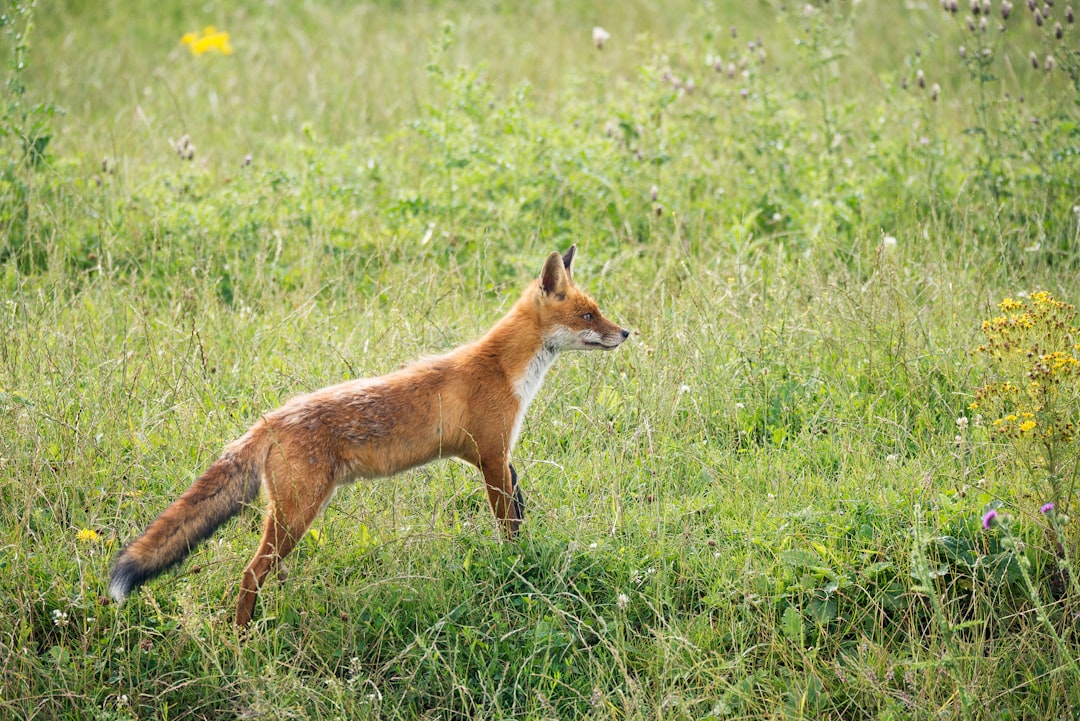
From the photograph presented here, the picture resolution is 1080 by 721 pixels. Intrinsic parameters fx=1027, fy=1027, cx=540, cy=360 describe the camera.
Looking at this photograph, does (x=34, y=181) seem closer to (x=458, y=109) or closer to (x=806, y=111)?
(x=458, y=109)

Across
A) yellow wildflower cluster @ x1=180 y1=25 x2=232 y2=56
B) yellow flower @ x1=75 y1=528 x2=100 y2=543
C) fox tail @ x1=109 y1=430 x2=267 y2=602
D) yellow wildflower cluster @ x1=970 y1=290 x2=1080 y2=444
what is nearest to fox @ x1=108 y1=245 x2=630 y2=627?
fox tail @ x1=109 y1=430 x2=267 y2=602

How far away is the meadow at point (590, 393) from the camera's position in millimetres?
4340

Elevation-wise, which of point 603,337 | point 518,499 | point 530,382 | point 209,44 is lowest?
point 518,499

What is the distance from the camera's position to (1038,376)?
435 centimetres

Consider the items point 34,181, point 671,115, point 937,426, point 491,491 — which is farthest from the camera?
point 671,115

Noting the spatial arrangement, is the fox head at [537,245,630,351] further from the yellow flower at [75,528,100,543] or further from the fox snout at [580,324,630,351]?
the yellow flower at [75,528,100,543]

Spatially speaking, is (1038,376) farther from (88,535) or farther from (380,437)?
(88,535)

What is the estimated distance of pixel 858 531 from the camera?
16.0 feet

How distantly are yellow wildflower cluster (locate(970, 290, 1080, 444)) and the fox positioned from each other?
1906 millimetres

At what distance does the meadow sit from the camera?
4340 mm

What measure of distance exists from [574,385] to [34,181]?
467 cm

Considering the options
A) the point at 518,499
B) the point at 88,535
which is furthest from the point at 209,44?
the point at 518,499

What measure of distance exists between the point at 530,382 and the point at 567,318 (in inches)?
16.3

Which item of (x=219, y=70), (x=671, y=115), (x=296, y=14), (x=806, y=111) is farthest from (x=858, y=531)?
(x=296, y=14)
